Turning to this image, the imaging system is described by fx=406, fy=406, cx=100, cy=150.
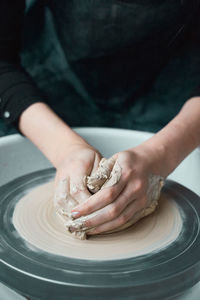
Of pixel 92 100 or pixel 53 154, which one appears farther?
pixel 92 100

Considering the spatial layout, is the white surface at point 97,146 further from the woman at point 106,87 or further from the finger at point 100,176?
the finger at point 100,176

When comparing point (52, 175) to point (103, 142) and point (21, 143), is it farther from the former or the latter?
point (103, 142)

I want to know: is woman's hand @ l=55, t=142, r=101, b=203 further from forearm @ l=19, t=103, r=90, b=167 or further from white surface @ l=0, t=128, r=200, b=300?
white surface @ l=0, t=128, r=200, b=300

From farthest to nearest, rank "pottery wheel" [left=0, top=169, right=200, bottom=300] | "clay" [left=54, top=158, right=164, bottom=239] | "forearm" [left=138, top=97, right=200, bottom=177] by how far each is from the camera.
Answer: "forearm" [left=138, top=97, right=200, bottom=177] → "clay" [left=54, top=158, right=164, bottom=239] → "pottery wheel" [left=0, top=169, right=200, bottom=300]

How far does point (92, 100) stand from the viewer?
5.72ft

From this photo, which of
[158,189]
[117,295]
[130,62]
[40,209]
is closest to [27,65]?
[130,62]

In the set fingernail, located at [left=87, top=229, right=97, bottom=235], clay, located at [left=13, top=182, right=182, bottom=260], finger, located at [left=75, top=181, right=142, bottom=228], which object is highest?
finger, located at [left=75, top=181, right=142, bottom=228]

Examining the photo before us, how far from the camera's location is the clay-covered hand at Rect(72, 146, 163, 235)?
0.98 metres

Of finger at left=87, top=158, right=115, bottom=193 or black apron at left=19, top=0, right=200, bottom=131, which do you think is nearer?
finger at left=87, top=158, right=115, bottom=193

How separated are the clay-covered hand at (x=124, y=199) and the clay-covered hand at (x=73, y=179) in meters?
0.05

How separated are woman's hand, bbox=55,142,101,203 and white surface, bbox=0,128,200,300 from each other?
1.31ft

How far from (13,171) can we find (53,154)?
304 millimetres

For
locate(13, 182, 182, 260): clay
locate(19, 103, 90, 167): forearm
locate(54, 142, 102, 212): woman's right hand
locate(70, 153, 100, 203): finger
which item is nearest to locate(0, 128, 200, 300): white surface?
locate(19, 103, 90, 167): forearm

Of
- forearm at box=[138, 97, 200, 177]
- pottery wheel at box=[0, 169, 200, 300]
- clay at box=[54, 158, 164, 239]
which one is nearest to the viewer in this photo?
pottery wheel at box=[0, 169, 200, 300]
